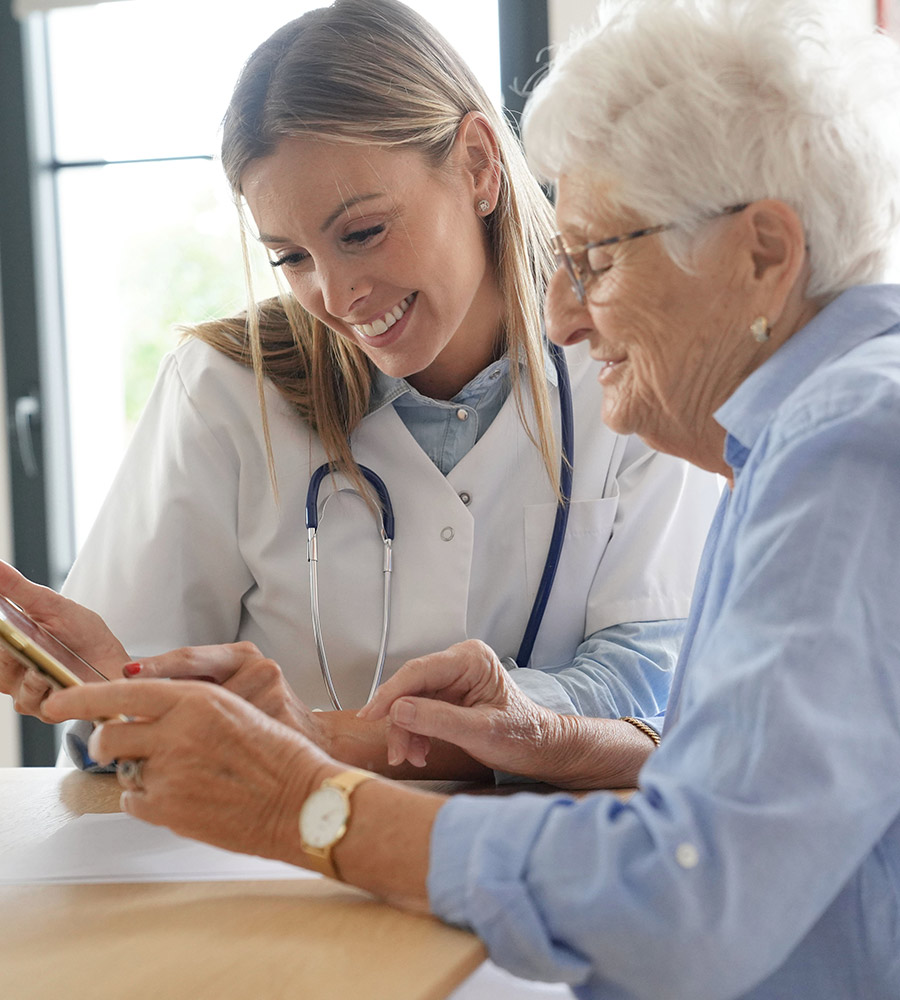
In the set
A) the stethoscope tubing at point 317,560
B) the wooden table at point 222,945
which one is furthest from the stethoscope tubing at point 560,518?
the wooden table at point 222,945

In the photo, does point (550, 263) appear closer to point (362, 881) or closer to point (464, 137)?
point (464, 137)

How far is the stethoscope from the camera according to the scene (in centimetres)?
168

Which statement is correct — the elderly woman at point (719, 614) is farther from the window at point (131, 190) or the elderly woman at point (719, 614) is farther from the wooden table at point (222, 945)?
the window at point (131, 190)

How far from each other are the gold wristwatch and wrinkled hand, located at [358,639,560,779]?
0.35 metres

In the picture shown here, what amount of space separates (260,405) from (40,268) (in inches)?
69.4

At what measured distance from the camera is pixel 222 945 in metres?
0.89

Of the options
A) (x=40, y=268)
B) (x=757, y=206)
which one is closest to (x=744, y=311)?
(x=757, y=206)

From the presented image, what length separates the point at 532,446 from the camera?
1.77 metres

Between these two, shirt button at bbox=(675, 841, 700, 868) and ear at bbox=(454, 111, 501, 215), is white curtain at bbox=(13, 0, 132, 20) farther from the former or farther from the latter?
shirt button at bbox=(675, 841, 700, 868)

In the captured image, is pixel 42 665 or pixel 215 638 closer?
pixel 42 665

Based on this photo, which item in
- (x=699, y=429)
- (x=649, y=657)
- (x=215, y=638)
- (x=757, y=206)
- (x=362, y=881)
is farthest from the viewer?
(x=215, y=638)

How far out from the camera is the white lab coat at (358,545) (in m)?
1.69

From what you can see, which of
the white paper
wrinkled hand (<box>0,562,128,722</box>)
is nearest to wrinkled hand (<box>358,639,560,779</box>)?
the white paper

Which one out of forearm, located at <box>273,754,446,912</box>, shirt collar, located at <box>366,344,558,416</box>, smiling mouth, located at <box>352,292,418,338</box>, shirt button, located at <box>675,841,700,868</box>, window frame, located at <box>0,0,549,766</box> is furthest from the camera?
window frame, located at <box>0,0,549,766</box>
